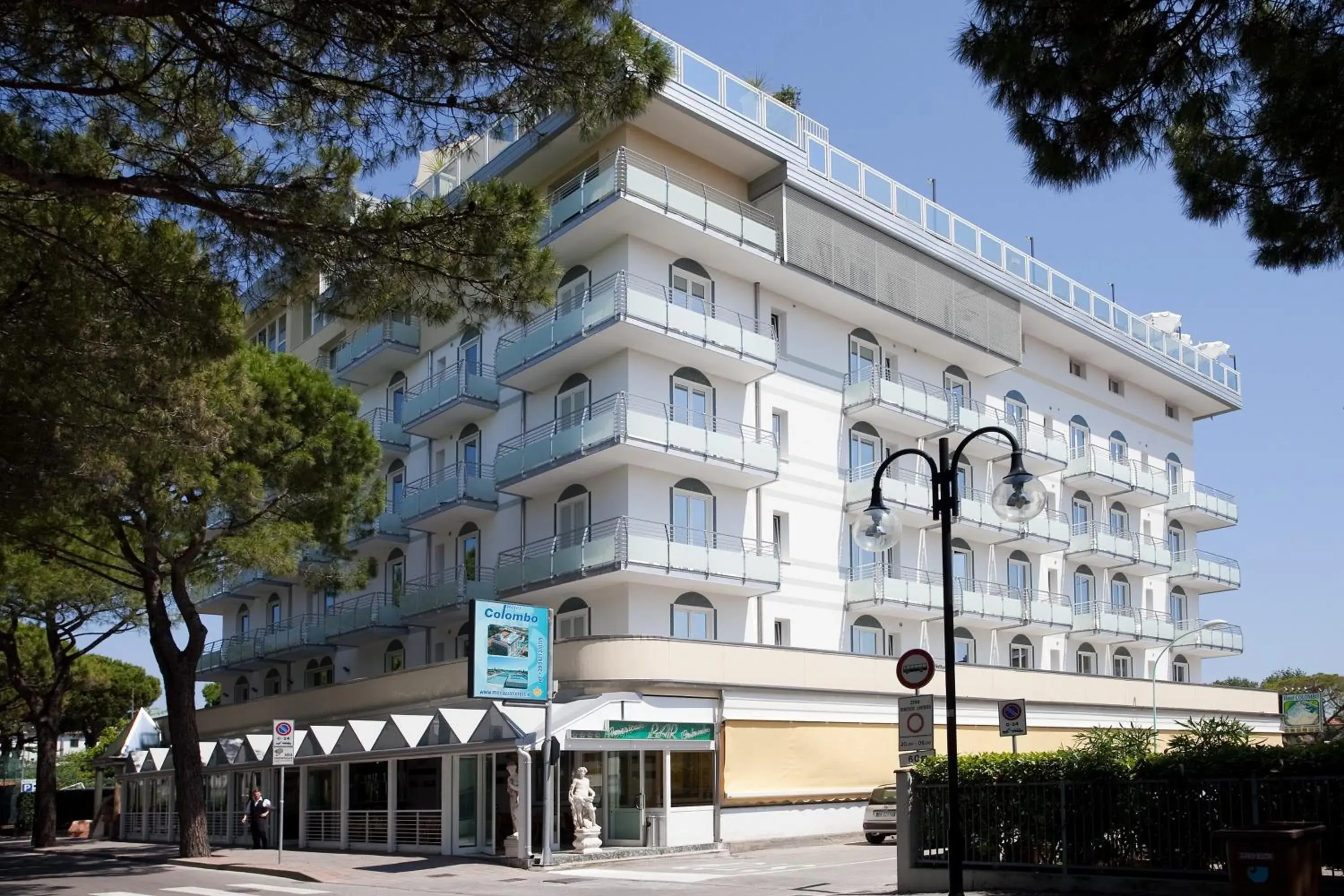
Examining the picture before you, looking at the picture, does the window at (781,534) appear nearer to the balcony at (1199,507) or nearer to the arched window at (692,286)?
the arched window at (692,286)

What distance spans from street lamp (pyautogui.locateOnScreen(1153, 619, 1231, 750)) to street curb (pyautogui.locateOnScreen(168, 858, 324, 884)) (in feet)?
94.9

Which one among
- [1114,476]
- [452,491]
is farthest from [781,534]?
[1114,476]

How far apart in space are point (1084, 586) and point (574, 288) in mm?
22986

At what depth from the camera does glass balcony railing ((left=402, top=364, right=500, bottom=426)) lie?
38.6m

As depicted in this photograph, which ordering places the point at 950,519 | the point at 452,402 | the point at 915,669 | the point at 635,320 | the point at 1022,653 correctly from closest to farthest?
the point at 950,519
the point at 915,669
the point at 635,320
the point at 452,402
the point at 1022,653

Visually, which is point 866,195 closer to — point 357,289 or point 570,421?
→ point 570,421

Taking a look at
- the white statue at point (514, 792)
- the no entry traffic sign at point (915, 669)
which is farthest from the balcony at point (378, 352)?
the no entry traffic sign at point (915, 669)

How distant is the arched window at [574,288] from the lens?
35.3m

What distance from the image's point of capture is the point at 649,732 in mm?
29109

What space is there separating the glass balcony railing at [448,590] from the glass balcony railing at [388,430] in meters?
4.62

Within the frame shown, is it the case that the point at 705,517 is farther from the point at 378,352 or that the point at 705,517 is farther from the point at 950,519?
the point at 950,519

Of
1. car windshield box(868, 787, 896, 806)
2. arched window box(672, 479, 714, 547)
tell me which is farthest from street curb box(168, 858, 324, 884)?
car windshield box(868, 787, 896, 806)

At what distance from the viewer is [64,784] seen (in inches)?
3307

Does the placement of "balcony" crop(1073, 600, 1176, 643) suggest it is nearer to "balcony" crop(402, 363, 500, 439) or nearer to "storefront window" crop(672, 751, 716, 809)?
"storefront window" crop(672, 751, 716, 809)
